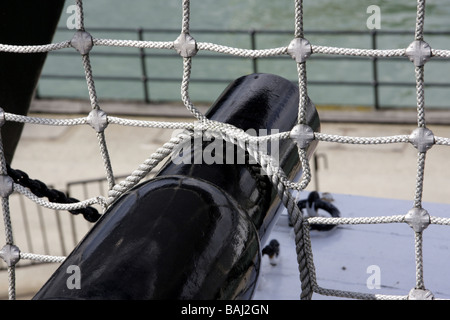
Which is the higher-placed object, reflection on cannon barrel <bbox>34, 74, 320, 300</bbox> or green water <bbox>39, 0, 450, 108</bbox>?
reflection on cannon barrel <bbox>34, 74, 320, 300</bbox>

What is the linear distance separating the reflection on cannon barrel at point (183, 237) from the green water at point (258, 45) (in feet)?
29.4

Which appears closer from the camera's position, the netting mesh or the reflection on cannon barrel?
the reflection on cannon barrel

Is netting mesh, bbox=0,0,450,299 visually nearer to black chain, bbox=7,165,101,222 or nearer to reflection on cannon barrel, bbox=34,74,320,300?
reflection on cannon barrel, bbox=34,74,320,300

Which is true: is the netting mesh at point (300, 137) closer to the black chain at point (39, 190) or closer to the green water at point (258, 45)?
the black chain at point (39, 190)

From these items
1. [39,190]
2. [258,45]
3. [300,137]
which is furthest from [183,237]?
[258,45]

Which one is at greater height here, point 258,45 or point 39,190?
point 39,190

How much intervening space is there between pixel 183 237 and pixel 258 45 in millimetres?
12133

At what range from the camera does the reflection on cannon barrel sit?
1610mm

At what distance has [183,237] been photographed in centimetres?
170

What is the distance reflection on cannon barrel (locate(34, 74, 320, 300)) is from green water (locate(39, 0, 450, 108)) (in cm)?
897

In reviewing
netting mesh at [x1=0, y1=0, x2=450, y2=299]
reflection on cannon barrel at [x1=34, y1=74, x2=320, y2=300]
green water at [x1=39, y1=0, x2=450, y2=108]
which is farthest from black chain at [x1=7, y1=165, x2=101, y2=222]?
green water at [x1=39, y1=0, x2=450, y2=108]

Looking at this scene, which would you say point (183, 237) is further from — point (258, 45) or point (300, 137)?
point (258, 45)

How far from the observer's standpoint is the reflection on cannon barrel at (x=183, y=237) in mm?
1610
